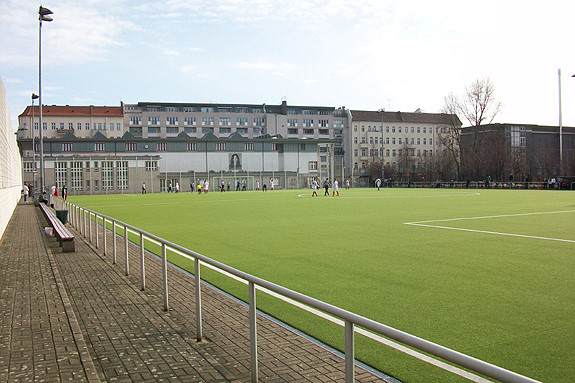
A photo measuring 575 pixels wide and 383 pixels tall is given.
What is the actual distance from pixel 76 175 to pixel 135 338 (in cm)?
8050

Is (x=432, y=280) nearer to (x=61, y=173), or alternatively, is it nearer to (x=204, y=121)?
(x=61, y=173)

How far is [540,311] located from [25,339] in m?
6.53

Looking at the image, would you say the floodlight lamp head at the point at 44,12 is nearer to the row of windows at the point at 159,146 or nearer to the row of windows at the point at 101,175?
the row of windows at the point at 101,175

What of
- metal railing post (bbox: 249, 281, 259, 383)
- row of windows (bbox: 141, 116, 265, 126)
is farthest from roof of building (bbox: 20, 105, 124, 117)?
metal railing post (bbox: 249, 281, 259, 383)


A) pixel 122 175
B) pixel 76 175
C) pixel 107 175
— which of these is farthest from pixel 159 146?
pixel 76 175

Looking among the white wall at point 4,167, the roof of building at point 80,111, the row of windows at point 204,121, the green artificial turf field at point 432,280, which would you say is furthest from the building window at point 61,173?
the green artificial turf field at point 432,280

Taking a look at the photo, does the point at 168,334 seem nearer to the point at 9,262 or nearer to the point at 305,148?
the point at 9,262

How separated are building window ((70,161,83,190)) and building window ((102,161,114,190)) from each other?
10.5 feet

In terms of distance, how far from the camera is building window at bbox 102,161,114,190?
266 ft

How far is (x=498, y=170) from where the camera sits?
75.1m

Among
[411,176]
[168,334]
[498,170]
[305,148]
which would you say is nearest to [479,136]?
[498,170]

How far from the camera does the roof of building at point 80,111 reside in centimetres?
12012

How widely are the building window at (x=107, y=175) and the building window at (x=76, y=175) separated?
10.5ft

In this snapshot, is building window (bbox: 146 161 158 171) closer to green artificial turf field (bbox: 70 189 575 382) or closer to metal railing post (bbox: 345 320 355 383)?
green artificial turf field (bbox: 70 189 575 382)
